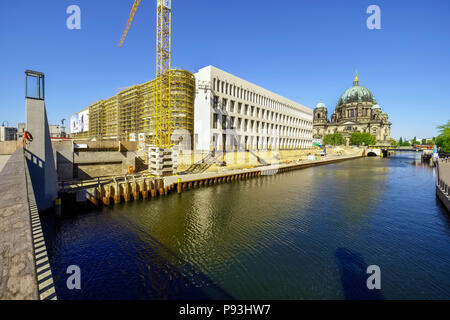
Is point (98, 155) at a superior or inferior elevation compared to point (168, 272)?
superior

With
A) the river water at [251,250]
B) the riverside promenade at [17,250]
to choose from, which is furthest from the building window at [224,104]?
the riverside promenade at [17,250]

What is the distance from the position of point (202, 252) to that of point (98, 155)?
32.8m

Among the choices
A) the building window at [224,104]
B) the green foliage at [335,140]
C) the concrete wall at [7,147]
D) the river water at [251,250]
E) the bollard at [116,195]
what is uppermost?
the building window at [224,104]

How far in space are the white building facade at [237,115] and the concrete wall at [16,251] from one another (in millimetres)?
56461

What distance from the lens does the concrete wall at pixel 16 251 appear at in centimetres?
364

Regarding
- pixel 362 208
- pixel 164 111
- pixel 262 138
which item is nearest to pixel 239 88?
pixel 262 138

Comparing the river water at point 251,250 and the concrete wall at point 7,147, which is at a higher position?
the concrete wall at point 7,147

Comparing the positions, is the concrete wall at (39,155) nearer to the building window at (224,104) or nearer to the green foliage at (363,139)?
the building window at (224,104)

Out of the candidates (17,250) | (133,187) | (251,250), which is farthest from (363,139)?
(17,250)

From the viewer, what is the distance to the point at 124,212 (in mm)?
26625

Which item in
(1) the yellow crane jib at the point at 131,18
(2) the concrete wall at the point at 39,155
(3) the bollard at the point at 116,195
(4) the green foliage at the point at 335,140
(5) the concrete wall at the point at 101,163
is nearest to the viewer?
(2) the concrete wall at the point at 39,155

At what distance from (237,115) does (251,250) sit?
5944 cm
